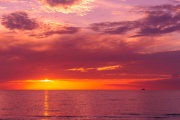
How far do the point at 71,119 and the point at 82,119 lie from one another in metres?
3.65

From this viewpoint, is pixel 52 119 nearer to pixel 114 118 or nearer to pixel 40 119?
pixel 40 119

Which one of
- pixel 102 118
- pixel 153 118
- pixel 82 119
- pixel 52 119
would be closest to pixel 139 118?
pixel 153 118

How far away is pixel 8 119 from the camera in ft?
261

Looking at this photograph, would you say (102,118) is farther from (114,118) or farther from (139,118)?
(139,118)

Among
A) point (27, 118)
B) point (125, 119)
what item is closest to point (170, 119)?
point (125, 119)

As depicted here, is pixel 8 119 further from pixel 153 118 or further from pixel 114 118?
pixel 153 118

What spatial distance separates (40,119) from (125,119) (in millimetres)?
26254

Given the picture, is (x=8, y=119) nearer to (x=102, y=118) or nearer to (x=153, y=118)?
(x=102, y=118)

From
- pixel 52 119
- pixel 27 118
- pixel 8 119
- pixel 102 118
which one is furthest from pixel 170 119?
pixel 8 119

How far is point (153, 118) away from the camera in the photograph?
81.2 meters

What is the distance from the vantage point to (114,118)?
8012cm

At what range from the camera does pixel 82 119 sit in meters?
78.2

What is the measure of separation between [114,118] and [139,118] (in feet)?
25.9

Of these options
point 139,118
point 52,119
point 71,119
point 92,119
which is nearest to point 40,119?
point 52,119
